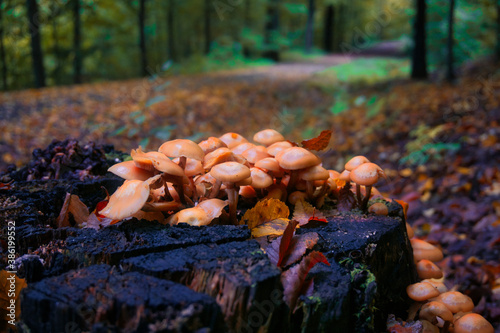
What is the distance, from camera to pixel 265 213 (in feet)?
6.84

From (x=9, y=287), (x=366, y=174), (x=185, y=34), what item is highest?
(x=185, y=34)

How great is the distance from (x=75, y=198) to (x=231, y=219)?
0.91 m

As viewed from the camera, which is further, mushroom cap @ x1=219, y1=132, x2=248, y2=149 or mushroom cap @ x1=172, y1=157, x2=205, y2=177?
mushroom cap @ x1=219, y1=132, x2=248, y2=149

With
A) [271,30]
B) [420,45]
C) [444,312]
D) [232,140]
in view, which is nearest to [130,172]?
[232,140]

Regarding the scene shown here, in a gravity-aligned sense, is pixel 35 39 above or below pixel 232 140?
above

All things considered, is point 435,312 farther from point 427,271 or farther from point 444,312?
point 427,271

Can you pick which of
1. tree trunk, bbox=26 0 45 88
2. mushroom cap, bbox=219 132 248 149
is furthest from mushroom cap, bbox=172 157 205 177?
tree trunk, bbox=26 0 45 88

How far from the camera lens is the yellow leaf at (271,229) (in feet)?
6.49

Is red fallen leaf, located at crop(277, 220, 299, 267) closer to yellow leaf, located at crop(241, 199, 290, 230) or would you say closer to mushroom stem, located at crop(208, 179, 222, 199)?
yellow leaf, located at crop(241, 199, 290, 230)

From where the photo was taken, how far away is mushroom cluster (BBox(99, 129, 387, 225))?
179 cm

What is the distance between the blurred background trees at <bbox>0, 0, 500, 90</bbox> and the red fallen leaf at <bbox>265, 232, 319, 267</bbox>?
887 centimetres

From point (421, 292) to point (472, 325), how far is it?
11.8 inches

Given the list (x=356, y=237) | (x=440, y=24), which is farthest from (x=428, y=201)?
(x=440, y=24)

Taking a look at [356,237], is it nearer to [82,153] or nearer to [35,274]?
[35,274]
